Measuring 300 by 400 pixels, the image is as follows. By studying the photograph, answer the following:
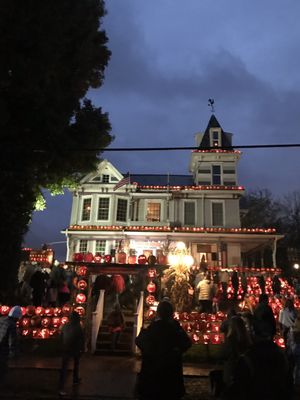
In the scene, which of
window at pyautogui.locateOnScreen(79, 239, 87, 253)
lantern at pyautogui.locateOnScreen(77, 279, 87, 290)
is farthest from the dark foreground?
window at pyautogui.locateOnScreen(79, 239, 87, 253)

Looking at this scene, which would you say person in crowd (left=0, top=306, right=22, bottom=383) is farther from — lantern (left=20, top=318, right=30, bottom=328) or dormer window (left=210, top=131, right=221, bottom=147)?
dormer window (left=210, top=131, right=221, bottom=147)

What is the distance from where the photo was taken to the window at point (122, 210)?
93.4 ft

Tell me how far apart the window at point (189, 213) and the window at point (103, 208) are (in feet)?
20.2

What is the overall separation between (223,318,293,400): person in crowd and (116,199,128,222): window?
25.2 m

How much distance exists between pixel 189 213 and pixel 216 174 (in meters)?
4.19

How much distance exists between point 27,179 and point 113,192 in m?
16.3

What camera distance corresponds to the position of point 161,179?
31.8 meters

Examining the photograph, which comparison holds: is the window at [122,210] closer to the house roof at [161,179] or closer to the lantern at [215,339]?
the house roof at [161,179]

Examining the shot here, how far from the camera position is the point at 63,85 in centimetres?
1362

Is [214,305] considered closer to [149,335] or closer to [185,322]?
[185,322]

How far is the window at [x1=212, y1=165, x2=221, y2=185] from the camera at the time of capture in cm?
3003

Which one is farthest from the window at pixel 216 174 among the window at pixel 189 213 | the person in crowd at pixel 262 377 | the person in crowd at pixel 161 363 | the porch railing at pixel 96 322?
the person in crowd at pixel 262 377

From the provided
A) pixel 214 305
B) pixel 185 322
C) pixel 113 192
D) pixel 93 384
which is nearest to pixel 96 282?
pixel 185 322

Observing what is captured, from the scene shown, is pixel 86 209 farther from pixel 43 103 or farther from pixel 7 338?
pixel 7 338
